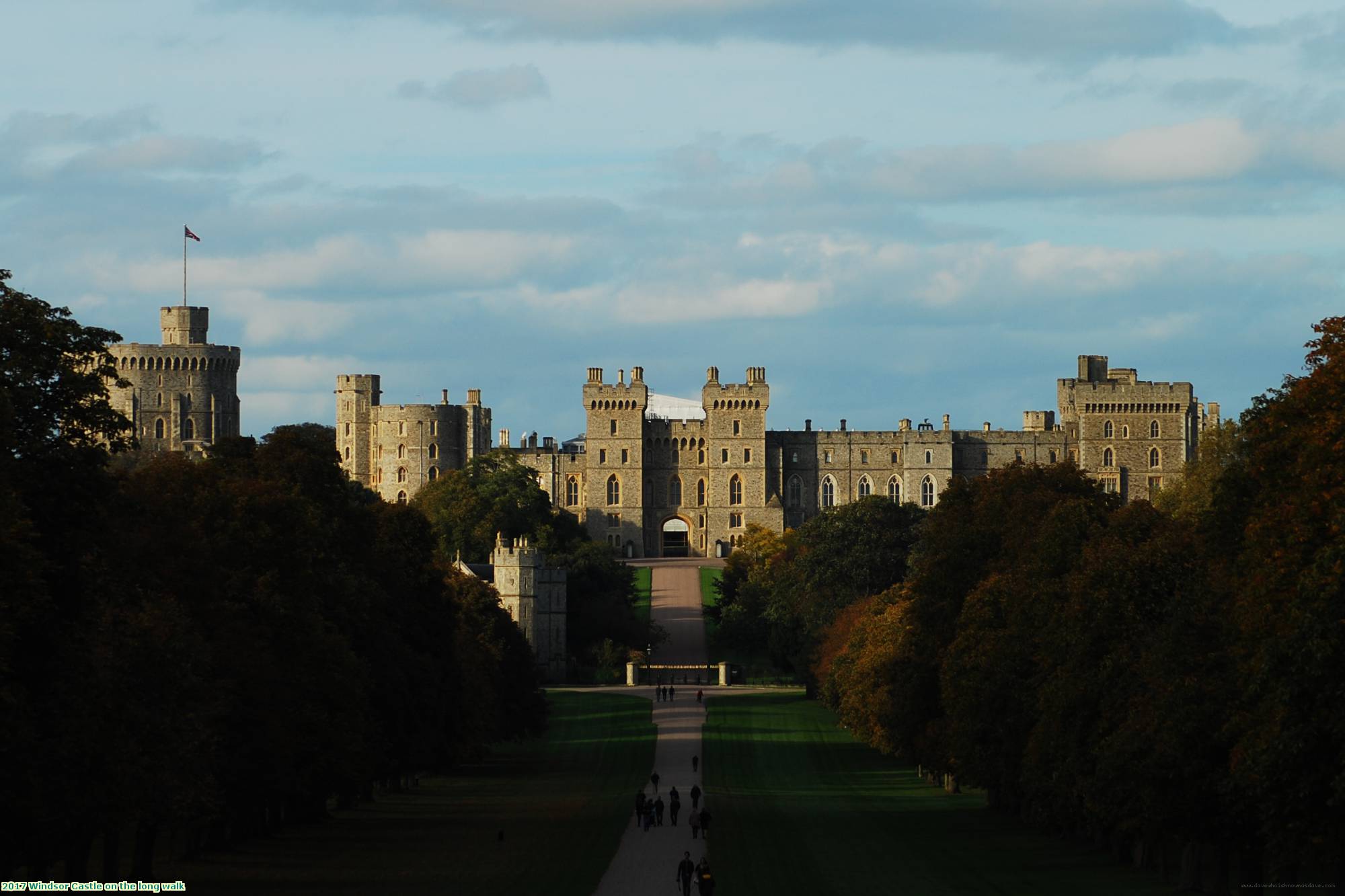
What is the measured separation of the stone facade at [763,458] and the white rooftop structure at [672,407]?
1182 inches

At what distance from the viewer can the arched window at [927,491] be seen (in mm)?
135875

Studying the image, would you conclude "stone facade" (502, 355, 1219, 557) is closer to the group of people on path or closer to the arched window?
the arched window

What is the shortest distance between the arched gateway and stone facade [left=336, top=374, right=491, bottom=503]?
1192 cm

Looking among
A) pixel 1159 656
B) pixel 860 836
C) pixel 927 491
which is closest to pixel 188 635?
pixel 1159 656

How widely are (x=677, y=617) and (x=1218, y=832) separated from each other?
74.8 m

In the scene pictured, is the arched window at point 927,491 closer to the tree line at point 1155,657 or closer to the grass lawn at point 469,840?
the grass lawn at point 469,840

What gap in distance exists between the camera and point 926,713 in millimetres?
48312

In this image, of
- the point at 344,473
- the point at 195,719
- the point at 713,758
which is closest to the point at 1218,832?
the point at 195,719

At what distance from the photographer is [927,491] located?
136 metres

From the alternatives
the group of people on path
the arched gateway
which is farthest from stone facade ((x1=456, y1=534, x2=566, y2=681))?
the group of people on path

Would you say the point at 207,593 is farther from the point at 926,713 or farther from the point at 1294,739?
the point at 926,713

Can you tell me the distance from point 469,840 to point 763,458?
94.4 metres

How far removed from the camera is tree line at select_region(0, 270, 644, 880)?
78.7 feet

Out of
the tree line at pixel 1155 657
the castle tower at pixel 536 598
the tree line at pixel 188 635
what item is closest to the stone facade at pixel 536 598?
the castle tower at pixel 536 598
